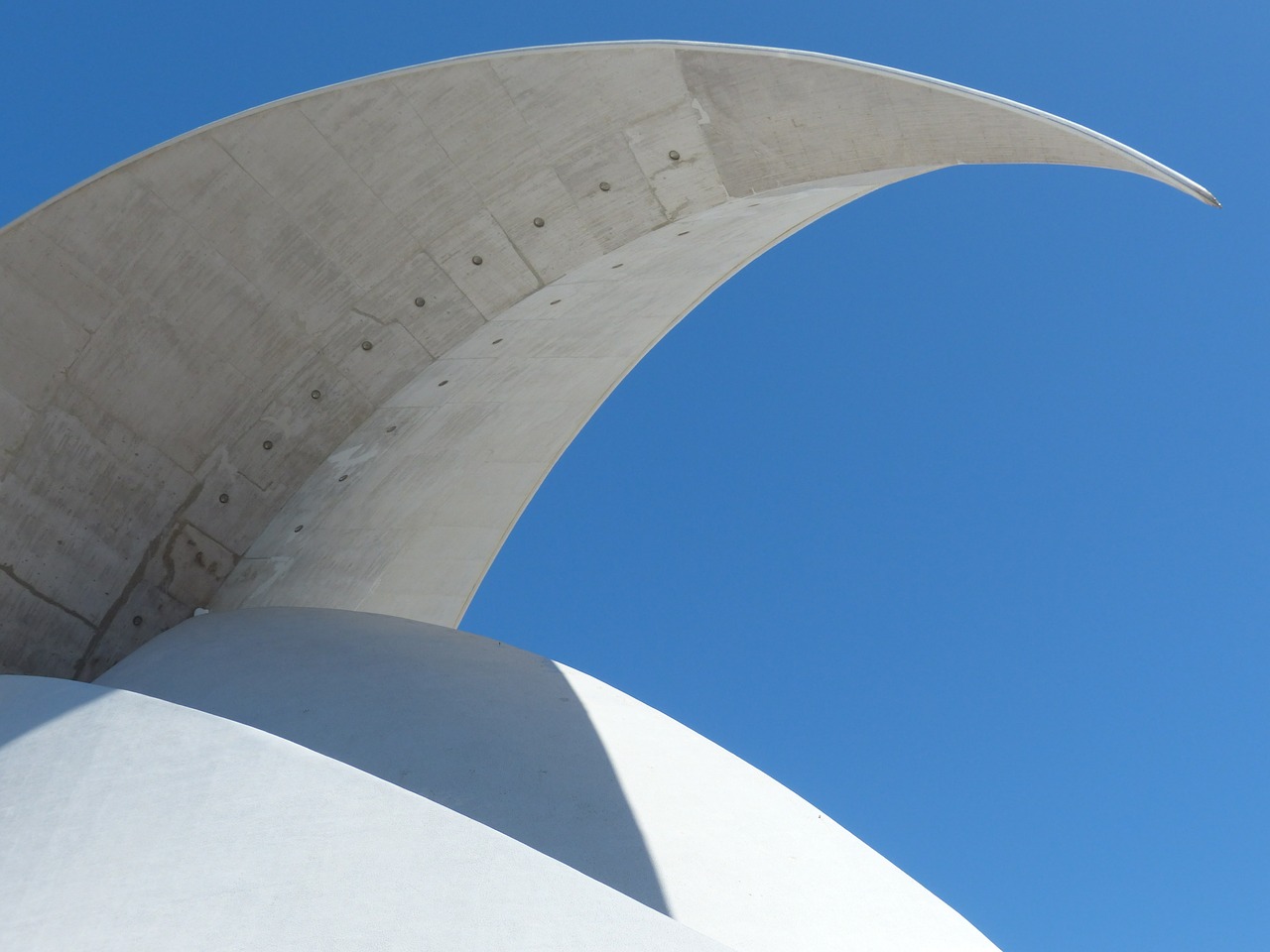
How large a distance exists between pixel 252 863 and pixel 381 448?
277 inches

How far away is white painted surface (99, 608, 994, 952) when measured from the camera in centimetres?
516

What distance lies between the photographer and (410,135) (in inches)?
336

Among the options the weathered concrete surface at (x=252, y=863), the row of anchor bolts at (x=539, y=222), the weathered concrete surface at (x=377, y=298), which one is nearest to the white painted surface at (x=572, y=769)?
the weathered concrete surface at (x=252, y=863)

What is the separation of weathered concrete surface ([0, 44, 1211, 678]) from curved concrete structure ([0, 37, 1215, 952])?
0.08ft

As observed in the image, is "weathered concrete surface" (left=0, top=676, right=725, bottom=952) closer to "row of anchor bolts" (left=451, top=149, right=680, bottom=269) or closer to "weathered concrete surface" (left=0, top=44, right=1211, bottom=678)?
"weathered concrete surface" (left=0, top=44, right=1211, bottom=678)

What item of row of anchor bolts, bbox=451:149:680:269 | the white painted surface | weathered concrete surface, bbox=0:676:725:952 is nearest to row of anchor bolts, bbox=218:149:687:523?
row of anchor bolts, bbox=451:149:680:269

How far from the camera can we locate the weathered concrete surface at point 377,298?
8.20 m

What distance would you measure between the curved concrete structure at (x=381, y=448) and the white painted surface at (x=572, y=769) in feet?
0.07

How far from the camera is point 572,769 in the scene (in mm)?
5840

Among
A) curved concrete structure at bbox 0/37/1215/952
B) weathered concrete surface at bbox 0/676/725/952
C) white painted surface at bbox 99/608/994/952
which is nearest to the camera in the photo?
weathered concrete surface at bbox 0/676/725/952

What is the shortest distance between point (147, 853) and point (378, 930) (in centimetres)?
92

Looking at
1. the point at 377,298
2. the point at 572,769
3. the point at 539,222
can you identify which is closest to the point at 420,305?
the point at 377,298

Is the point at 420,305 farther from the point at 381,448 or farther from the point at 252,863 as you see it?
the point at 252,863

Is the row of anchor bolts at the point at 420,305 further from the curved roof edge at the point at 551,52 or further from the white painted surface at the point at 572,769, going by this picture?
the white painted surface at the point at 572,769
